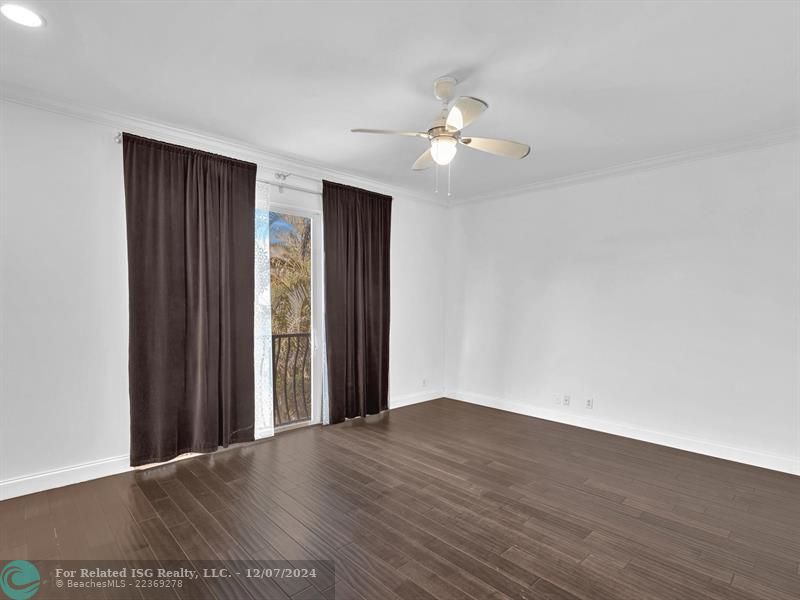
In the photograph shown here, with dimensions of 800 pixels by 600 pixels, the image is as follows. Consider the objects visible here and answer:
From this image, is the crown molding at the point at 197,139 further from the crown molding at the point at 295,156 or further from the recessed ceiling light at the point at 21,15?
the recessed ceiling light at the point at 21,15

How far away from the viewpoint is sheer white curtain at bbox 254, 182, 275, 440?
13.4 feet

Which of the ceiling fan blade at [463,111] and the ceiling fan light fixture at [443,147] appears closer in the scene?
the ceiling fan blade at [463,111]

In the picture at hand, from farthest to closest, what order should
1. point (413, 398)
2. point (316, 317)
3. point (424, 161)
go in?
point (413, 398), point (316, 317), point (424, 161)

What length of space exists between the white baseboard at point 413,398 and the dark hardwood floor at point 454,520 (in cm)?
143

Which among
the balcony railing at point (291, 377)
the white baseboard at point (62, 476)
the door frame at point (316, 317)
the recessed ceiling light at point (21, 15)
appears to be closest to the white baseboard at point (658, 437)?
the door frame at point (316, 317)

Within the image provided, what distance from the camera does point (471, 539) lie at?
243cm

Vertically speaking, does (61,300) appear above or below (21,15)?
below

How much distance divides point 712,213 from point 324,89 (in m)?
3.62

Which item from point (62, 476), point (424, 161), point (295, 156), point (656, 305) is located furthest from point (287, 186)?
point (656, 305)

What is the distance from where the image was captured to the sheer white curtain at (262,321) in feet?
13.4

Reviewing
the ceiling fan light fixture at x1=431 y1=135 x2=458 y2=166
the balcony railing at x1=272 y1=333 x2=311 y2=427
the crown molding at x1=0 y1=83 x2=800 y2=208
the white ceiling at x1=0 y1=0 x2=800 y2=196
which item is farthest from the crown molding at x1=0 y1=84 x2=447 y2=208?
the ceiling fan light fixture at x1=431 y1=135 x2=458 y2=166

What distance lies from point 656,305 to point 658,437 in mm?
1312

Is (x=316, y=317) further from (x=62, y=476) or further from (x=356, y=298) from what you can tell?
(x=62, y=476)

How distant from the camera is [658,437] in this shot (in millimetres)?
4133
